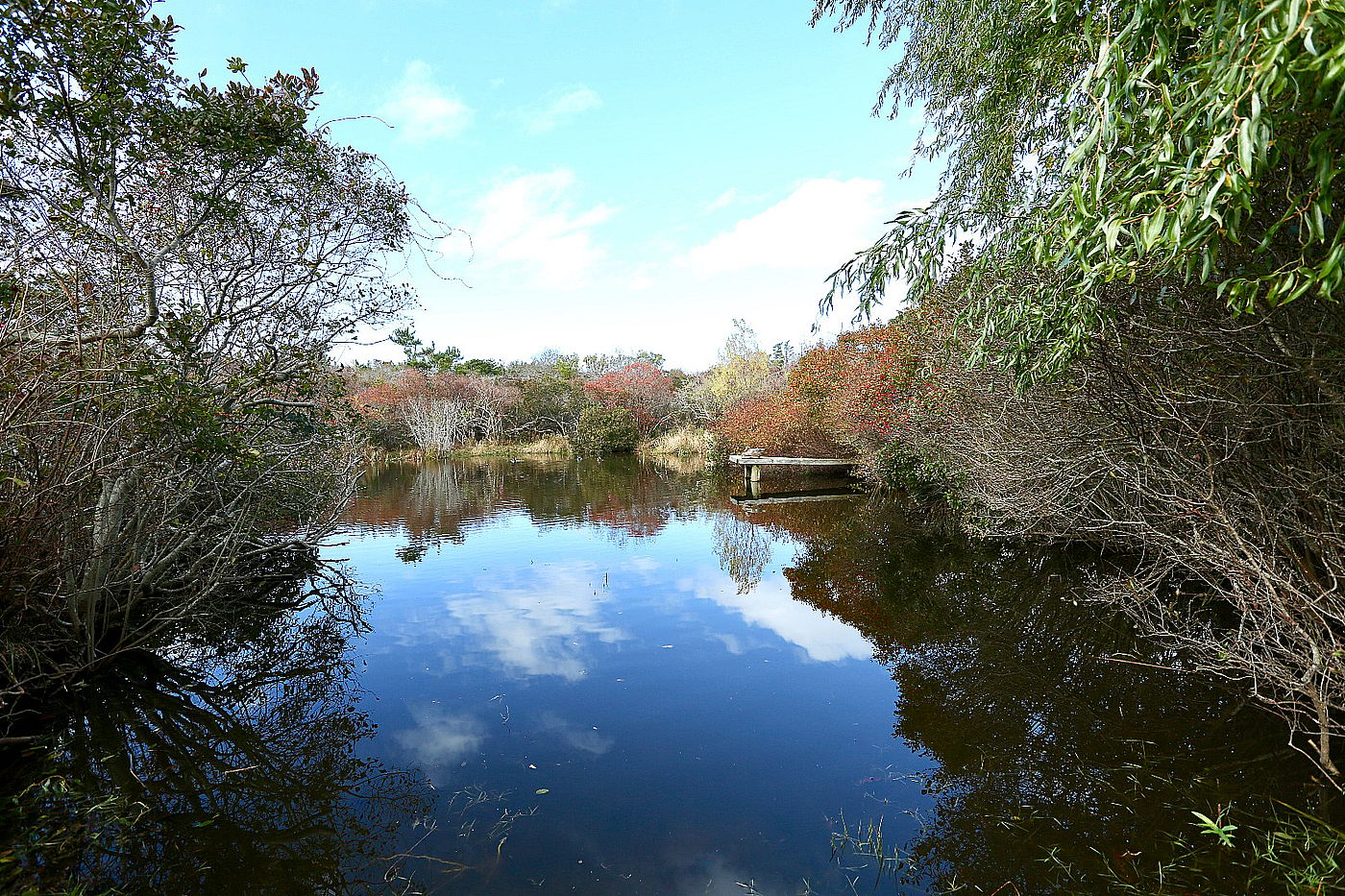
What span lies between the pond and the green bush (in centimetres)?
2175

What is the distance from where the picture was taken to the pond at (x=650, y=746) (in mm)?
3410

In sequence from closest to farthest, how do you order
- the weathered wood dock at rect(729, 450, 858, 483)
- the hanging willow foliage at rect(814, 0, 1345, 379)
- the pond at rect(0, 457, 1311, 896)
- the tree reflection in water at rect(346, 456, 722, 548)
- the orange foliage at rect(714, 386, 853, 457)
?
the hanging willow foliage at rect(814, 0, 1345, 379) < the pond at rect(0, 457, 1311, 896) < the tree reflection in water at rect(346, 456, 722, 548) < the weathered wood dock at rect(729, 450, 858, 483) < the orange foliage at rect(714, 386, 853, 457)

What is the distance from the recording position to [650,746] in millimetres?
4734

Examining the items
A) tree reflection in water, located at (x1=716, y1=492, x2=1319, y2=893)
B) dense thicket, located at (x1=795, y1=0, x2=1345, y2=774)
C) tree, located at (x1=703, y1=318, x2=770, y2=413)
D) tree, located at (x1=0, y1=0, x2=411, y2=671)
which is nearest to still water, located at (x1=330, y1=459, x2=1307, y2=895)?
tree reflection in water, located at (x1=716, y1=492, x2=1319, y2=893)

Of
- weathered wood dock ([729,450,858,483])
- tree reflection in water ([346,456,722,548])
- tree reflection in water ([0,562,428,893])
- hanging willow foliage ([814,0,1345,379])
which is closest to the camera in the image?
hanging willow foliage ([814,0,1345,379])

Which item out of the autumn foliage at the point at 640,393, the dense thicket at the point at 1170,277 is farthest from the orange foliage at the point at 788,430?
the autumn foliage at the point at 640,393

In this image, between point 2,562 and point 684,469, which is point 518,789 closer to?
point 2,562

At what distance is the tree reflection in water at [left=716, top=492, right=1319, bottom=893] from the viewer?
3.34 m

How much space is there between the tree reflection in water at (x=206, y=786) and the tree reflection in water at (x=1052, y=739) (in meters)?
2.96

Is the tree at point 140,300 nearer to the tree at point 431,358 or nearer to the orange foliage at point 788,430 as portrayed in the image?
the orange foliage at point 788,430

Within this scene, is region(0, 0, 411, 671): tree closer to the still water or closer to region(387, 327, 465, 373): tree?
the still water

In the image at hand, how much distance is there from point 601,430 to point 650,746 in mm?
26142

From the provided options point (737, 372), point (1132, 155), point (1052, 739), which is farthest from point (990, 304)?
point (737, 372)

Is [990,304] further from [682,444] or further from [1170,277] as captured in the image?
[682,444]
